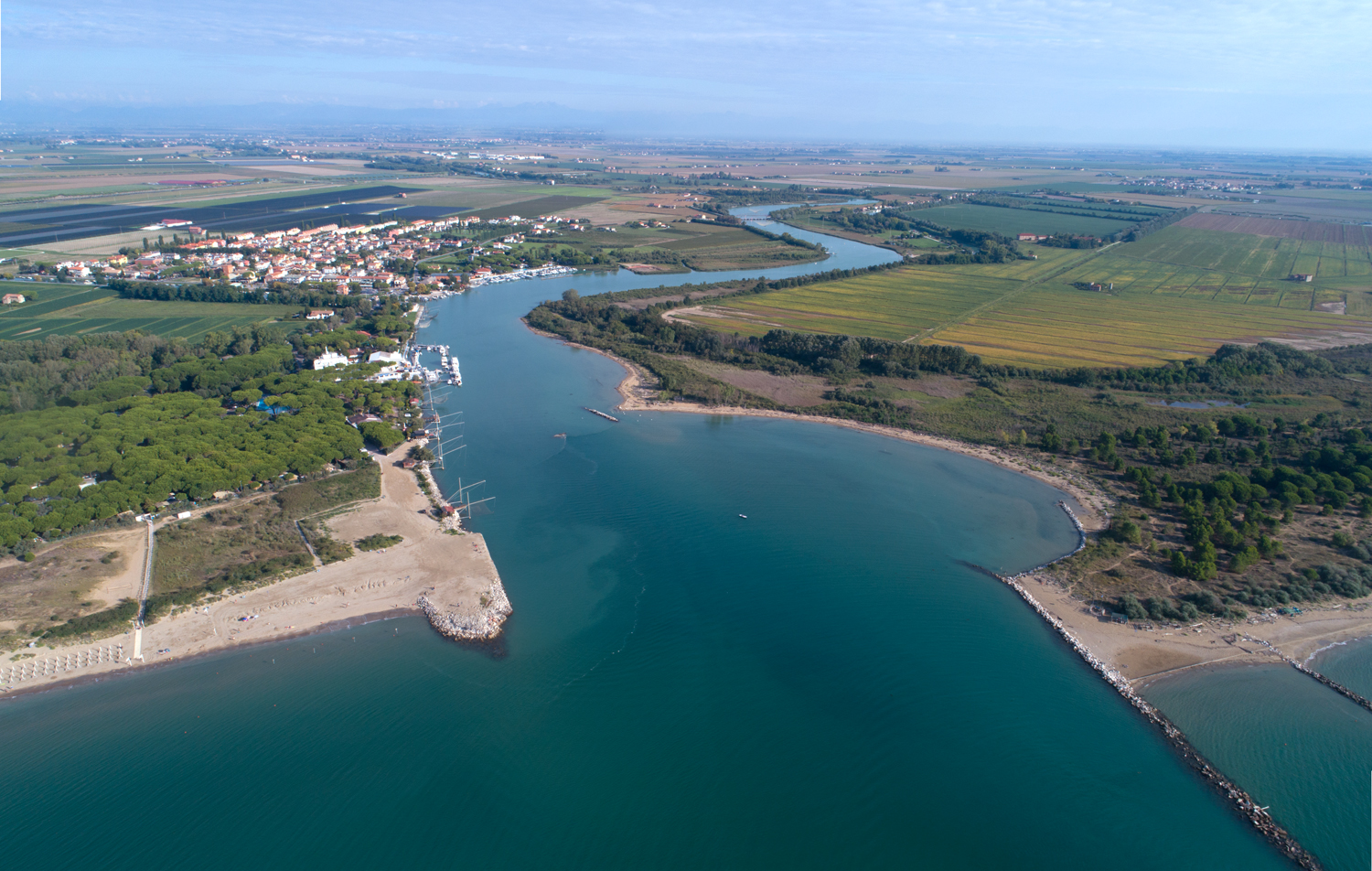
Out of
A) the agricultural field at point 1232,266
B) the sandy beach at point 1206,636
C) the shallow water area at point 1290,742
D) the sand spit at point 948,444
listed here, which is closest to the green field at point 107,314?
the sand spit at point 948,444

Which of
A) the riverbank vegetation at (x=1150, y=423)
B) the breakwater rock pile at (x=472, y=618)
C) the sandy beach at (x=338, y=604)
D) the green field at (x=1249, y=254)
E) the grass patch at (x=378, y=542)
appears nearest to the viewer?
the sandy beach at (x=338, y=604)

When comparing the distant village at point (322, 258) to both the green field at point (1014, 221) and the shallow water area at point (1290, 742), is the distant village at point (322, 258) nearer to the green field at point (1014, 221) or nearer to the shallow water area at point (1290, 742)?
the green field at point (1014, 221)

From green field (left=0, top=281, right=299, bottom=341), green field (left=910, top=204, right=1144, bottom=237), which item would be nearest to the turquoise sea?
green field (left=0, top=281, right=299, bottom=341)

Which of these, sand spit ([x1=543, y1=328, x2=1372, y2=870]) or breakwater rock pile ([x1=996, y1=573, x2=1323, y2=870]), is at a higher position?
sand spit ([x1=543, y1=328, x2=1372, y2=870])

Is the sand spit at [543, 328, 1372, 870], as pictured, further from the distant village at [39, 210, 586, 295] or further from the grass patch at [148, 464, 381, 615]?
the distant village at [39, 210, 586, 295]

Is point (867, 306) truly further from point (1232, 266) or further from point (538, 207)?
point (538, 207)

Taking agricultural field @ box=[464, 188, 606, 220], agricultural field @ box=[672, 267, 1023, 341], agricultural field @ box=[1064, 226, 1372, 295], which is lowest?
agricultural field @ box=[672, 267, 1023, 341]
